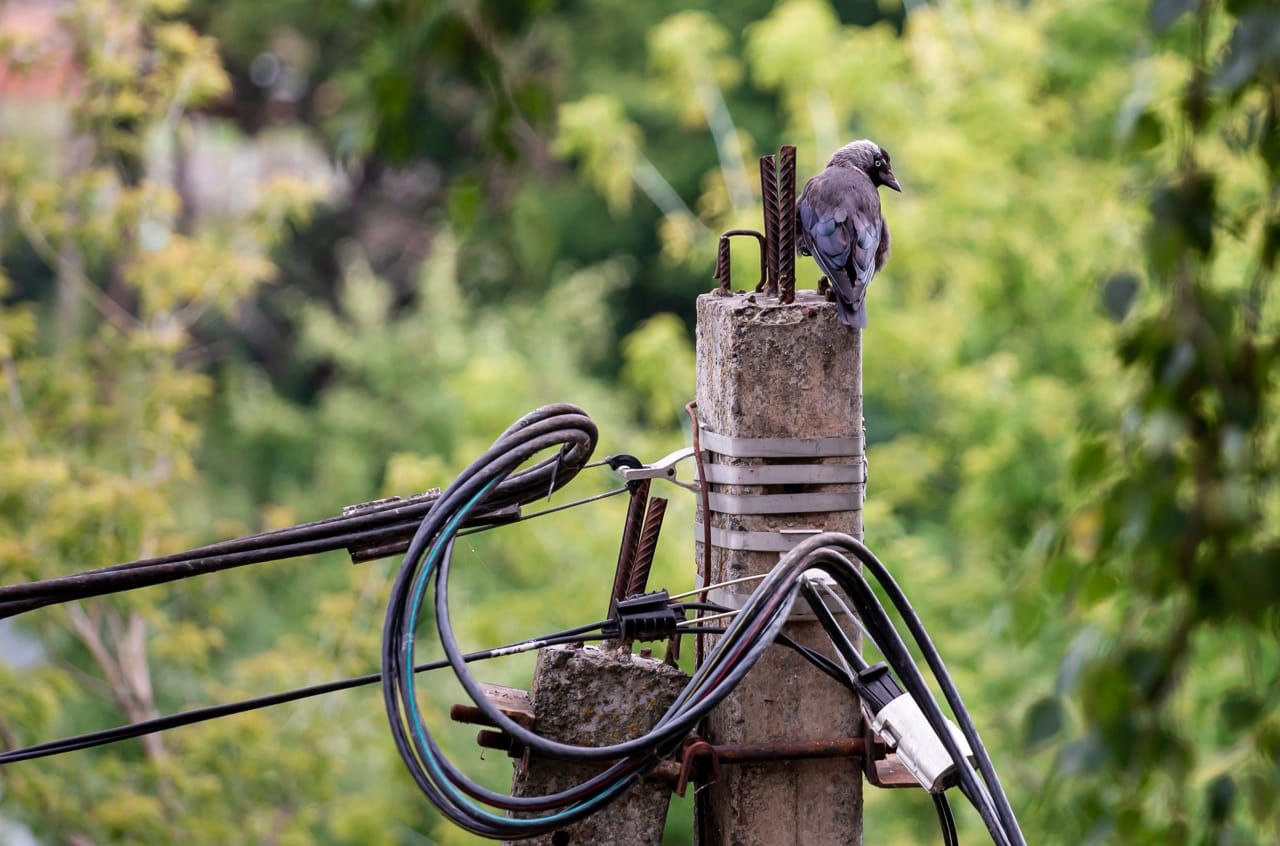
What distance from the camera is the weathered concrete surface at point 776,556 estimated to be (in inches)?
95.8

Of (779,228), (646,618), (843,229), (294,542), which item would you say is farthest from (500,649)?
(843,229)

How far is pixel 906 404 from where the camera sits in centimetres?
1012

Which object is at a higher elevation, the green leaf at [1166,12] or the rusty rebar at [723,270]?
the rusty rebar at [723,270]

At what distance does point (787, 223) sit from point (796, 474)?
18.1 inches

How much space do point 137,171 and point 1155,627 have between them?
938cm

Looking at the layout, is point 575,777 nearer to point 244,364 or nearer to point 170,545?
point 170,545

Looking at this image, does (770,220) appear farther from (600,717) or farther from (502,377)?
(502,377)

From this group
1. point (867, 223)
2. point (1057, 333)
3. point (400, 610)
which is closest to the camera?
point (400, 610)

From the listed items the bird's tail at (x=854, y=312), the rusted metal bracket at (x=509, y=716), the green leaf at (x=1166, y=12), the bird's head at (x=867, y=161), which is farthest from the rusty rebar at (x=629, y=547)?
the green leaf at (x=1166, y=12)

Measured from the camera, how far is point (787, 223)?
2572 mm

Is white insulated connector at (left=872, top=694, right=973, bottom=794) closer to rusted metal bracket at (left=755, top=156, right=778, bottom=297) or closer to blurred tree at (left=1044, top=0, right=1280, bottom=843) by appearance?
blurred tree at (left=1044, top=0, right=1280, bottom=843)

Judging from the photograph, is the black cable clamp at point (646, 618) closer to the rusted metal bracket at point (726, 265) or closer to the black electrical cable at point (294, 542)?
the black electrical cable at point (294, 542)

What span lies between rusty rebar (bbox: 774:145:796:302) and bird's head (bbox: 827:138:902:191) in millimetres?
468

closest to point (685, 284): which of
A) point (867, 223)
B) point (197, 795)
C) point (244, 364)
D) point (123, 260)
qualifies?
point (244, 364)
